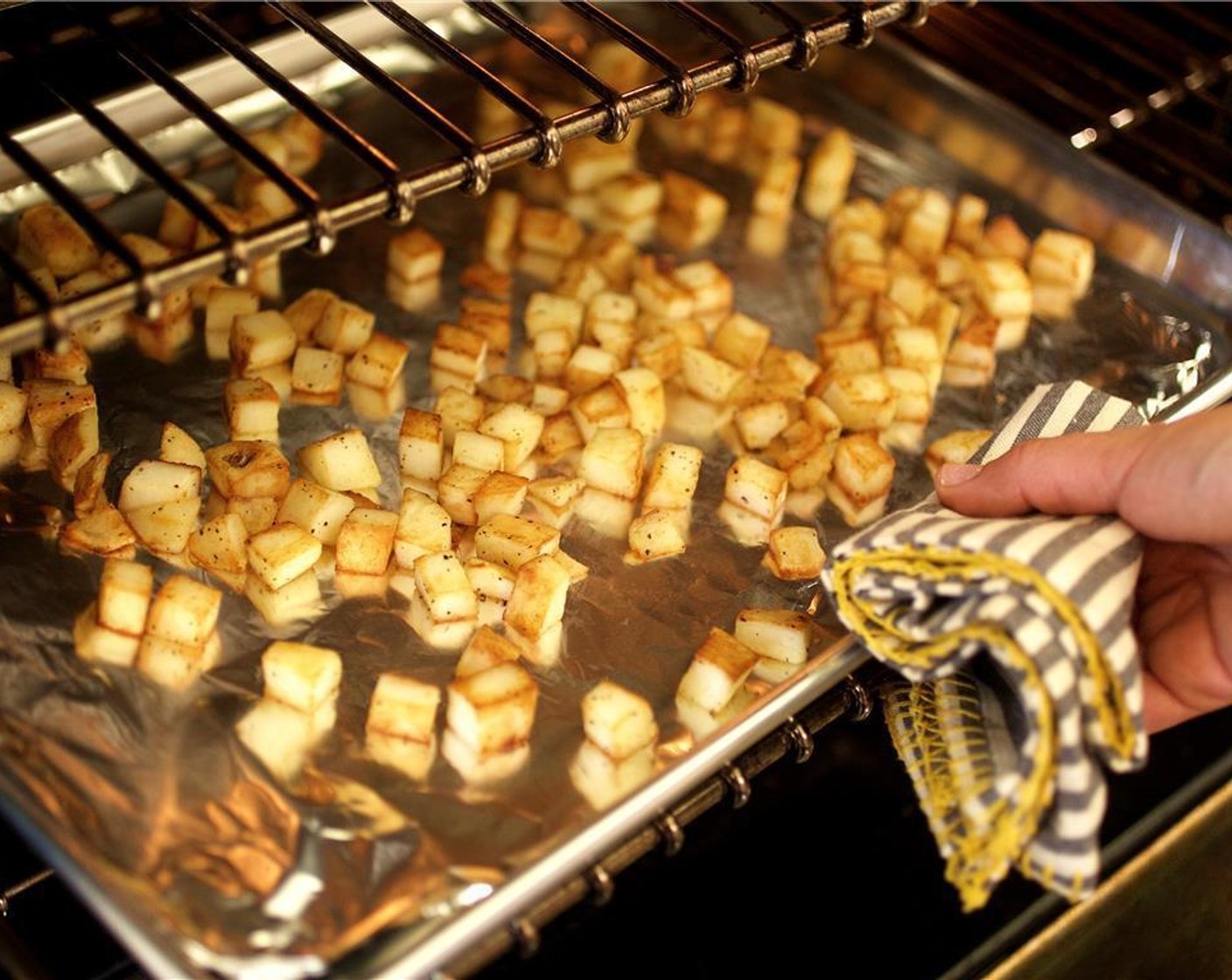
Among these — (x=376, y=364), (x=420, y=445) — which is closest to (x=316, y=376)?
(x=376, y=364)

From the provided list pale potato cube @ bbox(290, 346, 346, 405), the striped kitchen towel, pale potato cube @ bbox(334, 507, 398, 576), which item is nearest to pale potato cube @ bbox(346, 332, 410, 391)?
pale potato cube @ bbox(290, 346, 346, 405)

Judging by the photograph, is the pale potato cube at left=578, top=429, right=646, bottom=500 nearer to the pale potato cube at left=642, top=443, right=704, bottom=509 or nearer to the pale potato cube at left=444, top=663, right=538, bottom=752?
the pale potato cube at left=642, top=443, right=704, bottom=509

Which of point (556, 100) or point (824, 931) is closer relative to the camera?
point (824, 931)

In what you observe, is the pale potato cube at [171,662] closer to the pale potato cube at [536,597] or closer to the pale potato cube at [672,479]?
the pale potato cube at [536,597]

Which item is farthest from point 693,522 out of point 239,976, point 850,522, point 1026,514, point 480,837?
point 239,976

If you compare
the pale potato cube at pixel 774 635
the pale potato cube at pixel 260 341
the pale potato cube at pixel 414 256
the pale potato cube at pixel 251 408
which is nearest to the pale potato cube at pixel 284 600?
the pale potato cube at pixel 251 408

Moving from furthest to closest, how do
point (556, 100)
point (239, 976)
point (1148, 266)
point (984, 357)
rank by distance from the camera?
1. point (556, 100)
2. point (1148, 266)
3. point (984, 357)
4. point (239, 976)

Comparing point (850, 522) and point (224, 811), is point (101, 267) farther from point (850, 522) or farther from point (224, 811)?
point (850, 522)
